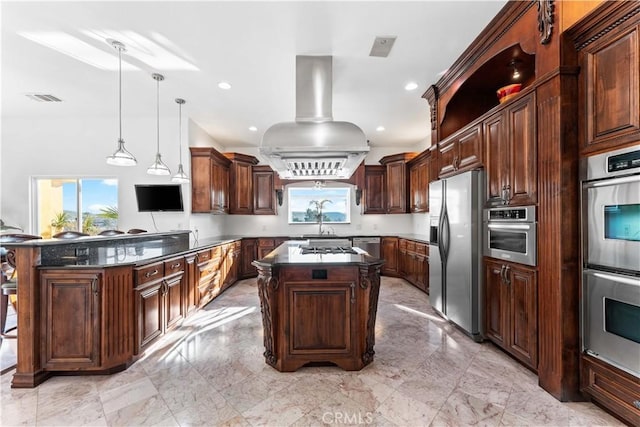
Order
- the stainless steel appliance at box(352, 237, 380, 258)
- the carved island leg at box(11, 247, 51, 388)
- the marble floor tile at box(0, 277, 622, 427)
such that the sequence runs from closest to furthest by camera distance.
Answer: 1. the marble floor tile at box(0, 277, 622, 427)
2. the carved island leg at box(11, 247, 51, 388)
3. the stainless steel appliance at box(352, 237, 380, 258)

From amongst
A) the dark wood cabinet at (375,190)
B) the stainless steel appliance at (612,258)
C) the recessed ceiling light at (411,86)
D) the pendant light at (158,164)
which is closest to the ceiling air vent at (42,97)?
the pendant light at (158,164)

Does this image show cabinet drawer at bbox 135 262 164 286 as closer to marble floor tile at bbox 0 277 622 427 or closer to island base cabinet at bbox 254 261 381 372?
marble floor tile at bbox 0 277 622 427

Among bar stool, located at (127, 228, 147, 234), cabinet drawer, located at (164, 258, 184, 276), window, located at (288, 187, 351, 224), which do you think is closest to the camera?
cabinet drawer, located at (164, 258, 184, 276)

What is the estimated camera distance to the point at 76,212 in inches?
196

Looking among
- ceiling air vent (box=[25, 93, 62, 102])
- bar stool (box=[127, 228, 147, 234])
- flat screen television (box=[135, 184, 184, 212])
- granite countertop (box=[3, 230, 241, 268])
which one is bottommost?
granite countertop (box=[3, 230, 241, 268])

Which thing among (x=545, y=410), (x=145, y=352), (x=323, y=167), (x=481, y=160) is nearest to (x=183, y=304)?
(x=145, y=352)

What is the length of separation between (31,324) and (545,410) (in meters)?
3.78

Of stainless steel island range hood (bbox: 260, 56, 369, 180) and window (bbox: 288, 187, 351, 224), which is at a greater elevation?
stainless steel island range hood (bbox: 260, 56, 369, 180)

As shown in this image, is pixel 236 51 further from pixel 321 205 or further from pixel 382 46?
pixel 321 205

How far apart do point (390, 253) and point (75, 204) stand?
6.02 metres

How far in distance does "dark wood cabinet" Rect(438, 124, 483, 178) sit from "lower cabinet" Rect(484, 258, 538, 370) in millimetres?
1057

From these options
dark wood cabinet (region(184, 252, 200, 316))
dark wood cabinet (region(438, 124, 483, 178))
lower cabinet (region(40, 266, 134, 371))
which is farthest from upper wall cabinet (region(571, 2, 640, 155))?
dark wood cabinet (region(184, 252, 200, 316))

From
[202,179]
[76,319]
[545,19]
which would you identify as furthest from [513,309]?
[202,179]

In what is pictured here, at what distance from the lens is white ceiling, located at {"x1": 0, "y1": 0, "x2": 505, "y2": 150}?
2312 mm
